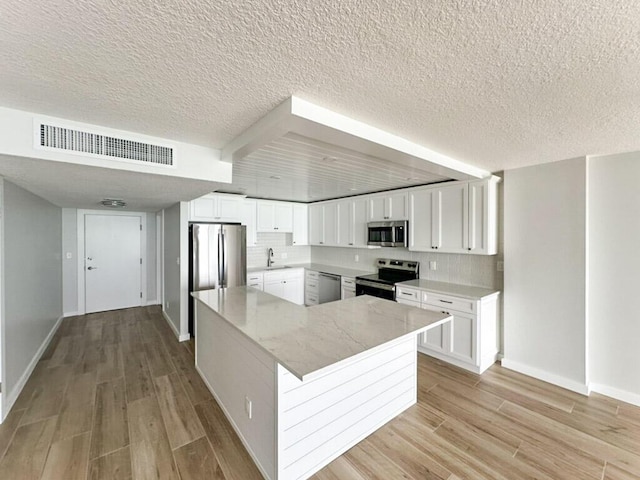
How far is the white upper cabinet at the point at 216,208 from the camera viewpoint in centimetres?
429

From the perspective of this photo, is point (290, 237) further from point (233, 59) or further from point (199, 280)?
point (233, 59)

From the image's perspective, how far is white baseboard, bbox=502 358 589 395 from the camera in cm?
270

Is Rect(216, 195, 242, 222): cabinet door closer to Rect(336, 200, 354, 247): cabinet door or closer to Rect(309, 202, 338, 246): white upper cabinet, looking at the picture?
Rect(309, 202, 338, 246): white upper cabinet

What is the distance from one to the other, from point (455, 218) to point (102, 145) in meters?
3.55

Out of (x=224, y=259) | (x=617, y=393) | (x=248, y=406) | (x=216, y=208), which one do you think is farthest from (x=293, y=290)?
(x=617, y=393)

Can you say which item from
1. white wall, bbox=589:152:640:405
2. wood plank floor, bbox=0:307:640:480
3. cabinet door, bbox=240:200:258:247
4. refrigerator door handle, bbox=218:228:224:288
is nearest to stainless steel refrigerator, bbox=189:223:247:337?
refrigerator door handle, bbox=218:228:224:288

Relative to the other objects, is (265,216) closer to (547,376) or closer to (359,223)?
(359,223)

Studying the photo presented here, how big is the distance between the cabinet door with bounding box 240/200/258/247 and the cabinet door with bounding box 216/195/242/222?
10 centimetres

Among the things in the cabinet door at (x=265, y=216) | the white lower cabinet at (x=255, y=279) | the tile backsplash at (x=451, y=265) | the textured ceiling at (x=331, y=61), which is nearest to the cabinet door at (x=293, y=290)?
the white lower cabinet at (x=255, y=279)

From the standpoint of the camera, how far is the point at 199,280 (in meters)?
4.03

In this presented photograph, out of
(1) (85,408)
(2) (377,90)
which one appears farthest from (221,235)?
(2) (377,90)

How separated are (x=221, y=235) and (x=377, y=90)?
3432 mm

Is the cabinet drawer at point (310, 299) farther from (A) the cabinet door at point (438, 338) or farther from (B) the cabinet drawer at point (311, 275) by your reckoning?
(A) the cabinet door at point (438, 338)

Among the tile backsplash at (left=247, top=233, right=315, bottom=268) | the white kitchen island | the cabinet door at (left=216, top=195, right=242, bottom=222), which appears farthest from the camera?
the tile backsplash at (left=247, top=233, right=315, bottom=268)
